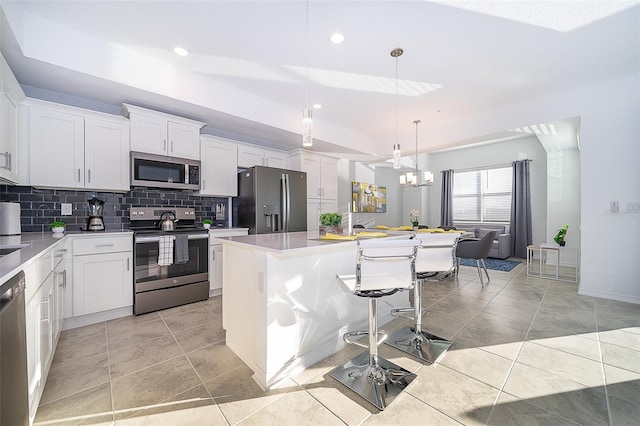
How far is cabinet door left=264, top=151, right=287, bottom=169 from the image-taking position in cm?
432

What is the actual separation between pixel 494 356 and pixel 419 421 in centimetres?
101

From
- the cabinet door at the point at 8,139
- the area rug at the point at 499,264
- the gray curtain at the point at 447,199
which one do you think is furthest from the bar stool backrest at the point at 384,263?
the gray curtain at the point at 447,199

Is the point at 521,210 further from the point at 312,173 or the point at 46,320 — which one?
the point at 46,320

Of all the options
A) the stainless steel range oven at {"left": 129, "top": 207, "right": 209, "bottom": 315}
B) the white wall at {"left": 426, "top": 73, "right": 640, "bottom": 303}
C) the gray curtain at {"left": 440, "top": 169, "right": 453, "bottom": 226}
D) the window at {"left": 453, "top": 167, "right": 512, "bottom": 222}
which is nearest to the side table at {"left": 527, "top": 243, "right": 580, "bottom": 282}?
the white wall at {"left": 426, "top": 73, "right": 640, "bottom": 303}

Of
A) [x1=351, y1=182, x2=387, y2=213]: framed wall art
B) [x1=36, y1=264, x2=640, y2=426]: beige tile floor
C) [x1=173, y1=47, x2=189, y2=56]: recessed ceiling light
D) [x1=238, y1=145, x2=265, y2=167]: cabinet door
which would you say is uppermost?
[x1=173, y1=47, x2=189, y2=56]: recessed ceiling light

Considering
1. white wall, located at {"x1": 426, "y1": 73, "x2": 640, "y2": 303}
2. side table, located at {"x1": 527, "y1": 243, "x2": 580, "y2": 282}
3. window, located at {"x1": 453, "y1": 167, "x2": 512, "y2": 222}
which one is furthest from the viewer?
window, located at {"x1": 453, "y1": 167, "x2": 512, "y2": 222}

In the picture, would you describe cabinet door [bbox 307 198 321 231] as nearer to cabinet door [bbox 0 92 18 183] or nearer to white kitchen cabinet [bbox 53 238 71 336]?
white kitchen cabinet [bbox 53 238 71 336]

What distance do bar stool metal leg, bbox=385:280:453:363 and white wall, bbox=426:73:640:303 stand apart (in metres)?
2.81

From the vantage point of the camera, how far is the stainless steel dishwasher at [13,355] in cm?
94

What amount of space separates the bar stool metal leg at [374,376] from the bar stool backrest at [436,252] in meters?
0.57

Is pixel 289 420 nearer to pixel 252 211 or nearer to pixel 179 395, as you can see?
pixel 179 395

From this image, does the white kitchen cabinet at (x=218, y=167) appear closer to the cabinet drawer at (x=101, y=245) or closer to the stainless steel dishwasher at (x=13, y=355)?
the cabinet drawer at (x=101, y=245)

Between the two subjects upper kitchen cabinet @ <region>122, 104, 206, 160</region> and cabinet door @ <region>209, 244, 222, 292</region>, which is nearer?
upper kitchen cabinet @ <region>122, 104, 206, 160</region>

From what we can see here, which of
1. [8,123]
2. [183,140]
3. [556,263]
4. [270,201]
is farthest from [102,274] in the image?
[556,263]
